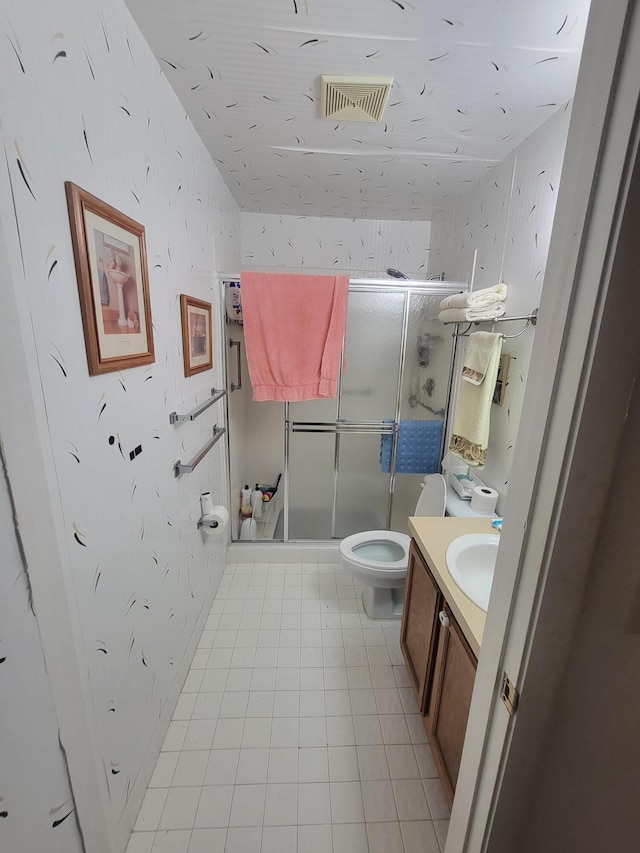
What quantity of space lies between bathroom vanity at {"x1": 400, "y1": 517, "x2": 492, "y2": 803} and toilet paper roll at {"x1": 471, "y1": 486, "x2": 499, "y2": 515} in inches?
7.7

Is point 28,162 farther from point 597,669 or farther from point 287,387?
point 287,387

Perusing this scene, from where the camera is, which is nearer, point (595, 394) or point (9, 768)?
point (595, 394)

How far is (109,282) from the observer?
3.00 ft

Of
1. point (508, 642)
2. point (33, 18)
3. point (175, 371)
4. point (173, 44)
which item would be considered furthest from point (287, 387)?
point (508, 642)

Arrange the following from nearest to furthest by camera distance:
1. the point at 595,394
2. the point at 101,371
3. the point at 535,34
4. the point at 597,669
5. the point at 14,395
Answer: the point at 595,394 < the point at 597,669 < the point at 14,395 < the point at 101,371 < the point at 535,34

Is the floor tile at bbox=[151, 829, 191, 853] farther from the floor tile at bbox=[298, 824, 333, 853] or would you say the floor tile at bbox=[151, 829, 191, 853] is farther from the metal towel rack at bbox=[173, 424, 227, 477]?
the metal towel rack at bbox=[173, 424, 227, 477]

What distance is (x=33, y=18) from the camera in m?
0.65

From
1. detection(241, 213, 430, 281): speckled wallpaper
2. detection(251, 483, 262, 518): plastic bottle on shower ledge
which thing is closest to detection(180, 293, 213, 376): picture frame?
detection(241, 213, 430, 281): speckled wallpaper

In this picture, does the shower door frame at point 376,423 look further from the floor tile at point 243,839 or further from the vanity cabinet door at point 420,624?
the floor tile at point 243,839

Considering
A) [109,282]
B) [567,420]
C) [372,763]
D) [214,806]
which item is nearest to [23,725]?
[214,806]

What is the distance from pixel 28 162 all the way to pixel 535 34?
1.39 metres

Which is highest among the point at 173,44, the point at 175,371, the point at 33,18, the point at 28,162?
the point at 173,44

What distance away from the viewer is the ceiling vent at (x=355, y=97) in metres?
1.20

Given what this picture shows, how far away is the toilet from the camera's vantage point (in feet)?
6.01
